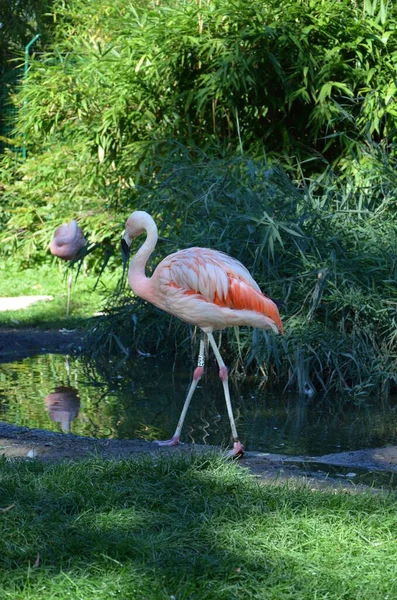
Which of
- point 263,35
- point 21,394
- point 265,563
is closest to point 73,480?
point 265,563

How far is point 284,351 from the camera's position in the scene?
6086mm

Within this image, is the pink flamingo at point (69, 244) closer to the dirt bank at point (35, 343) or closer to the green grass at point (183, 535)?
the dirt bank at point (35, 343)

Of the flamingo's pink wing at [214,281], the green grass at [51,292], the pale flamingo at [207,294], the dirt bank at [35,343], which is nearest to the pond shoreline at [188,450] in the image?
the pale flamingo at [207,294]

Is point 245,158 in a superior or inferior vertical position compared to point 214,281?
superior

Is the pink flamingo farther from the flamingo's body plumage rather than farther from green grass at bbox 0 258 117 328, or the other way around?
green grass at bbox 0 258 117 328

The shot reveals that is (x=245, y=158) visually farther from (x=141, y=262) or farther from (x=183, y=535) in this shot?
(x=183, y=535)

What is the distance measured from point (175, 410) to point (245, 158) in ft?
7.58

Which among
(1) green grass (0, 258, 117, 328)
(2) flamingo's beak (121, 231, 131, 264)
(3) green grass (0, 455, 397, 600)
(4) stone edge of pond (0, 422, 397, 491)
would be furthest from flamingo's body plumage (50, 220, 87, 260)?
(3) green grass (0, 455, 397, 600)

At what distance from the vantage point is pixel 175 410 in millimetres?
5707

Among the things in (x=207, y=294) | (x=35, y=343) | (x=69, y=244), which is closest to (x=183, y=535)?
(x=207, y=294)

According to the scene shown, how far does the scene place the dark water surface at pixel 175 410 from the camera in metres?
5.11

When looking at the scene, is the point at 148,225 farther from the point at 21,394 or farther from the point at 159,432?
the point at 21,394

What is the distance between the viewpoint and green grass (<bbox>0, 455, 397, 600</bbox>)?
2.63m

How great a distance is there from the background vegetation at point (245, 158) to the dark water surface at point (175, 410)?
0.27 metres
